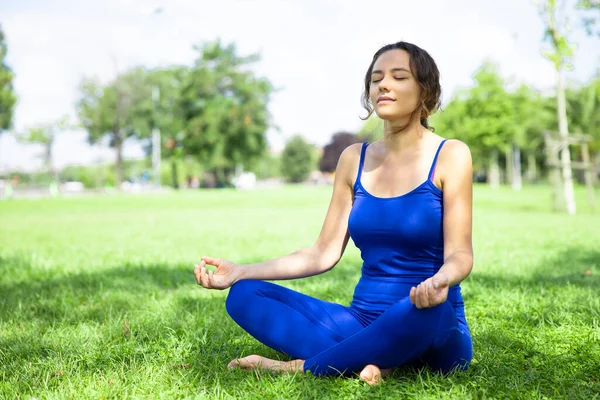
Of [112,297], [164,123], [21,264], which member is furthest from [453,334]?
[164,123]

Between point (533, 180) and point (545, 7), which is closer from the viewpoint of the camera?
point (545, 7)

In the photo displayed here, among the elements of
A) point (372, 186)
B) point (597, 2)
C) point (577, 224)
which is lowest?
point (577, 224)

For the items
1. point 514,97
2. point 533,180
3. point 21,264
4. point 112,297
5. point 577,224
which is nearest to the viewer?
point 112,297

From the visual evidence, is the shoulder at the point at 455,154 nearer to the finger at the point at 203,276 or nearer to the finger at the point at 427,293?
the finger at the point at 427,293

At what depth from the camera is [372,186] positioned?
2801mm

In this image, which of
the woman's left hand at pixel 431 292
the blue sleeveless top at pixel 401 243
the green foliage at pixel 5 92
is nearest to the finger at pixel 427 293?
the woman's left hand at pixel 431 292

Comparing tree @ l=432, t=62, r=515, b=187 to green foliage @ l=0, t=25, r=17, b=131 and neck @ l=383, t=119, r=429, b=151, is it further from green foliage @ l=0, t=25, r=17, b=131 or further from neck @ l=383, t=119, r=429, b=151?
neck @ l=383, t=119, r=429, b=151

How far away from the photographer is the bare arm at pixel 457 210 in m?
2.37

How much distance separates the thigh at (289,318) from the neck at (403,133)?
817mm

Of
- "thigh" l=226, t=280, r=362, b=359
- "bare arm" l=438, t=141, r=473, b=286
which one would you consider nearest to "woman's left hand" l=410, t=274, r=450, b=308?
"bare arm" l=438, t=141, r=473, b=286

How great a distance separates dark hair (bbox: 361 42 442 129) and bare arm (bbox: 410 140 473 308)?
0.69 ft

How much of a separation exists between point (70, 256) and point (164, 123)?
56.3m

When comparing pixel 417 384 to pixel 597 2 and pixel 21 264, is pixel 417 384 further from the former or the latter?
pixel 597 2

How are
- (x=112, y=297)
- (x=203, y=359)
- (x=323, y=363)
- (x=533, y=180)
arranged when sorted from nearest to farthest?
(x=323, y=363)
(x=203, y=359)
(x=112, y=297)
(x=533, y=180)
